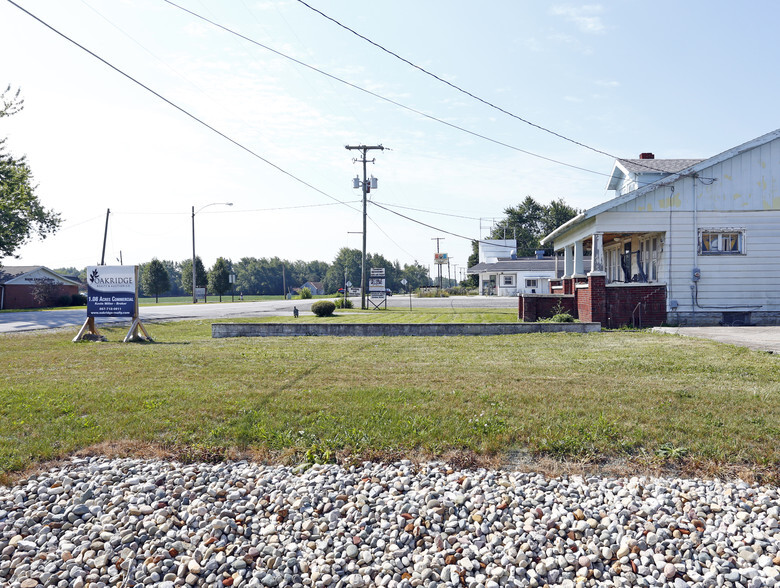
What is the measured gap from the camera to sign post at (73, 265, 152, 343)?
13273 millimetres

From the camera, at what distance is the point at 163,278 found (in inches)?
2682

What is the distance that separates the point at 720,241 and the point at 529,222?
6427 cm

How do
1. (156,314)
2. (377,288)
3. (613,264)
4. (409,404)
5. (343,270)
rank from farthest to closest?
(343,270) < (377,288) < (156,314) < (613,264) < (409,404)

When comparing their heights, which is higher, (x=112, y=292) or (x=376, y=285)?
(x=376, y=285)

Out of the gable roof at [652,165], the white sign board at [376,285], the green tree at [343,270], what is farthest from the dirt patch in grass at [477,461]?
the green tree at [343,270]

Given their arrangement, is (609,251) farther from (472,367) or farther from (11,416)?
(11,416)

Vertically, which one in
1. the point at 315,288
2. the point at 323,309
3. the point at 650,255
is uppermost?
the point at 650,255

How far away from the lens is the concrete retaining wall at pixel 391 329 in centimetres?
1331

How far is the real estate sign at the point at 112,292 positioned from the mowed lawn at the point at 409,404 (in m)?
3.66

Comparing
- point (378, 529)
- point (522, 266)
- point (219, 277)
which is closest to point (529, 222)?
point (522, 266)

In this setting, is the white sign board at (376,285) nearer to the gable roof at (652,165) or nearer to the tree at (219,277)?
the gable roof at (652,165)

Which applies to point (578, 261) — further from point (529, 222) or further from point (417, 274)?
point (417, 274)

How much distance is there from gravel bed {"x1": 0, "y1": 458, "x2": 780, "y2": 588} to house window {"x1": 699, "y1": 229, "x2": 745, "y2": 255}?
1404 centimetres

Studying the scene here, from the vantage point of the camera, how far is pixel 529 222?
3091 inches
